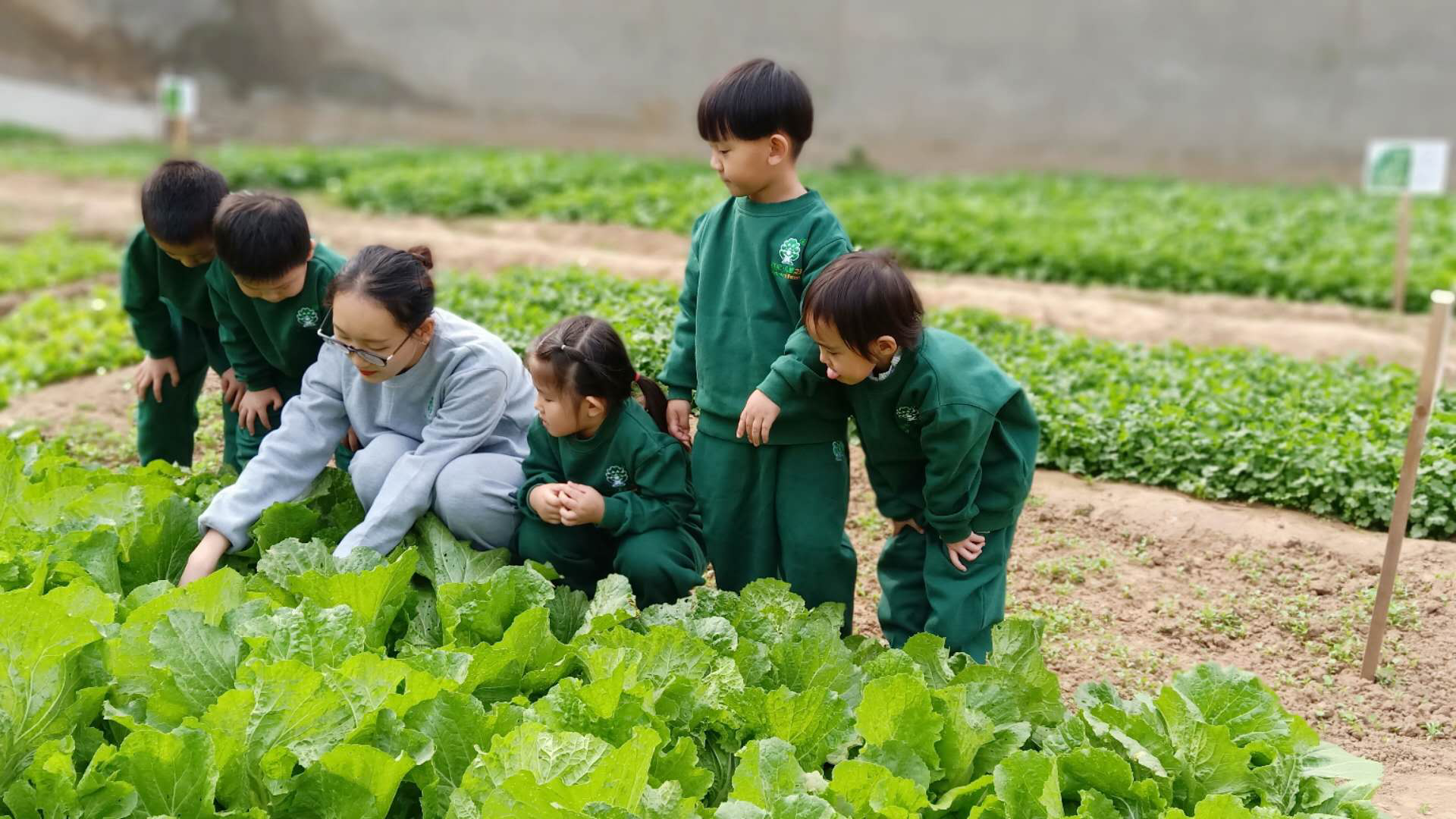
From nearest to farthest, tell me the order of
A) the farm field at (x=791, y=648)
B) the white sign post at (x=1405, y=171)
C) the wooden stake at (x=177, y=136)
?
the farm field at (x=791, y=648) < the white sign post at (x=1405, y=171) < the wooden stake at (x=177, y=136)

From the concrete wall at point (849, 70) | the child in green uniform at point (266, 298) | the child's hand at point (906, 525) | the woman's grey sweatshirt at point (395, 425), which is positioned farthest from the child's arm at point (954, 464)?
the concrete wall at point (849, 70)

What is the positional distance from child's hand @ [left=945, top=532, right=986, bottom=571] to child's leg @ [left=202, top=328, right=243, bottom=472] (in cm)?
218

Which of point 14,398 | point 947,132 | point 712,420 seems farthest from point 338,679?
point 947,132

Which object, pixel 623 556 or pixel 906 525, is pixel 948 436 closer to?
pixel 906 525

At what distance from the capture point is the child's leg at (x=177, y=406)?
4.19 meters

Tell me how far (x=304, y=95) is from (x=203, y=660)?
15.8 m

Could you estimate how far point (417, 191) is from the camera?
10.9 meters

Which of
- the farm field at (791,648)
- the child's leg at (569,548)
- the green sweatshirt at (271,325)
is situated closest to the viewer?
the farm field at (791,648)

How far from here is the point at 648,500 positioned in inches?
125

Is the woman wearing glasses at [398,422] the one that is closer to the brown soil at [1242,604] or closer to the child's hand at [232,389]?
the child's hand at [232,389]

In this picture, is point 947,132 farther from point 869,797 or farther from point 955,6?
point 869,797

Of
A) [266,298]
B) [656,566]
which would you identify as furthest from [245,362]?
[656,566]

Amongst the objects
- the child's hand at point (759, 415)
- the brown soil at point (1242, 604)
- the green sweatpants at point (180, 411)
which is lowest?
the brown soil at point (1242, 604)

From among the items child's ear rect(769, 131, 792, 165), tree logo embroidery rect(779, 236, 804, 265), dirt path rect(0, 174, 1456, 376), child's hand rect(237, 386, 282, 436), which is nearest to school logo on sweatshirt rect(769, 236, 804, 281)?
tree logo embroidery rect(779, 236, 804, 265)
